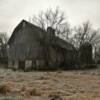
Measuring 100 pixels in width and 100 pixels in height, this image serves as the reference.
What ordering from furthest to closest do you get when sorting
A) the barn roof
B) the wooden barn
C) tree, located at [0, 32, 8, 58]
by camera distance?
tree, located at [0, 32, 8, 58]
the barn roof
the wooden barn

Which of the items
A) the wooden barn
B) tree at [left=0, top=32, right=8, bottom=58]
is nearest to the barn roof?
the wooden barn

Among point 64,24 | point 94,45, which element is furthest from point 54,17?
point 94,45

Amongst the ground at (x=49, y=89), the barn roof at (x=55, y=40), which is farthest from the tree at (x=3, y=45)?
the ground at (x=49, y=89)

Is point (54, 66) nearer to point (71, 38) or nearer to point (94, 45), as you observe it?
point (71, 38)

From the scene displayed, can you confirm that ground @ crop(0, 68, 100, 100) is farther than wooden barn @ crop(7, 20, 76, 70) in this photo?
No

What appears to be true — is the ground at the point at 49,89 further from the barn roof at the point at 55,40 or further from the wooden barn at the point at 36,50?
the barn roof at the point at 55,40

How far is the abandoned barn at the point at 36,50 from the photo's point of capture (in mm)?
36219

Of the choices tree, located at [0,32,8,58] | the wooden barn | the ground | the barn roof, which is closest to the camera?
the ground

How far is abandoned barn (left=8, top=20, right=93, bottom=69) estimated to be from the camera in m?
36.2

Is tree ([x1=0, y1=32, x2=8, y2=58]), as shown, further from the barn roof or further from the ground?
the ground

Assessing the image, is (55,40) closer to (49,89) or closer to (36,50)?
(36,50)

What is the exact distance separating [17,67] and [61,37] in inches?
370

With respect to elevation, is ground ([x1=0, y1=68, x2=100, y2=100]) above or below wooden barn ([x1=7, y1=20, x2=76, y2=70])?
below

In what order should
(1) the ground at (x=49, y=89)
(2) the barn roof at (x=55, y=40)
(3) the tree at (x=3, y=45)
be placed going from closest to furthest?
(1) the ground at (x=49, y=89), (2) the barn roof at (x=55, y=40), (3) the tree at (x=3, y=45)
